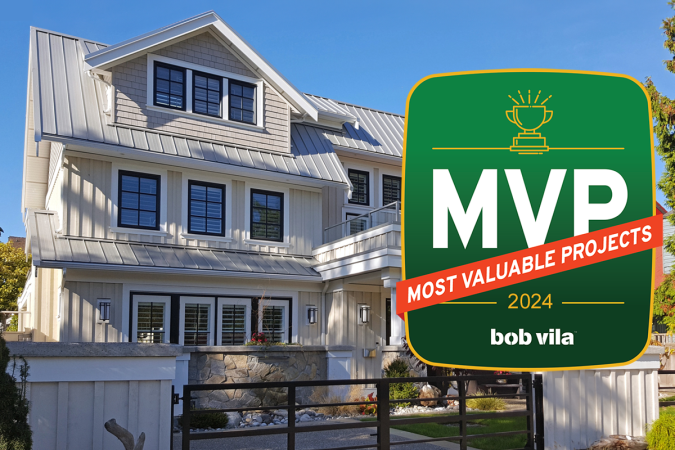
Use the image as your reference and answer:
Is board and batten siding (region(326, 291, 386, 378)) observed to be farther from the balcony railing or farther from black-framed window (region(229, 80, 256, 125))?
black-framed window (region(229, 80, 256, 125))

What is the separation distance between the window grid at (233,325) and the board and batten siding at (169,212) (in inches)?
62.9

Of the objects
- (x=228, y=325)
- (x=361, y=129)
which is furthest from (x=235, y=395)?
(x=361, y=129)

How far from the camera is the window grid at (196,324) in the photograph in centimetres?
1538

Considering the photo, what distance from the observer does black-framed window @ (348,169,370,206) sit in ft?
64.6

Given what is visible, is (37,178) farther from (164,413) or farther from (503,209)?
(503,209)

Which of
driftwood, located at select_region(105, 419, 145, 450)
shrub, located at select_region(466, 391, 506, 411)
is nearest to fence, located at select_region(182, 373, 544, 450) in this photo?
driftwood, located at select_region(105, 419, 145, 450)

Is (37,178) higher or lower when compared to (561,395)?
higher

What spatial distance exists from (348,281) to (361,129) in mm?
6115

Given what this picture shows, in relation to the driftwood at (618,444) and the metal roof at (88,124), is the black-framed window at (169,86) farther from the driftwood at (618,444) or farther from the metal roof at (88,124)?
the driftwood at (618,444)

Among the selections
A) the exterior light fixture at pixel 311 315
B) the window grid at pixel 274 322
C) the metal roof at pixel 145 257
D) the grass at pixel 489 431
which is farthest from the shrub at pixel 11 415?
the exterior light fixture at pixel 311 315

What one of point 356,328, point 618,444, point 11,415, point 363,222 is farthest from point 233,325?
point 11,415

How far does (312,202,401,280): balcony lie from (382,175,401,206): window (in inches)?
104

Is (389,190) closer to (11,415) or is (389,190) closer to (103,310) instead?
(103,310)

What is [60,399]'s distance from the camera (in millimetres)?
5684
